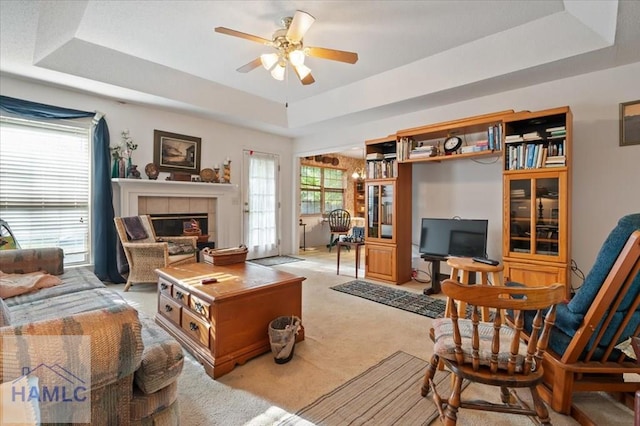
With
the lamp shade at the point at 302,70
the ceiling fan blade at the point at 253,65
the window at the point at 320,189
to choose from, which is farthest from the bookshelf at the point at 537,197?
the window at the point at 320,189

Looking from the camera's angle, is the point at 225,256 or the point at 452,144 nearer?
the point at 225,256

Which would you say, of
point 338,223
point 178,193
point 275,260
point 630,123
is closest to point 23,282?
point 178,193

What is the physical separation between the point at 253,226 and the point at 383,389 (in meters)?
4.44

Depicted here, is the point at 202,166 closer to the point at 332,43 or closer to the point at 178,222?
the point at 178,222

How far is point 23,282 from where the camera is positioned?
7.03 feet

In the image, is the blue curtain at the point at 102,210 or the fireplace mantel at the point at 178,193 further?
the fireplace mantel at the point at 178,193

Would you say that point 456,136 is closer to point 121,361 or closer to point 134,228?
point 121,361

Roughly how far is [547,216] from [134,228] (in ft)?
15.5

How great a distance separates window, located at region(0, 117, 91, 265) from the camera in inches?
136

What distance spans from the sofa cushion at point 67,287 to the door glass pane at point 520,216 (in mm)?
3900

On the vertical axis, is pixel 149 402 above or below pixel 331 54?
below

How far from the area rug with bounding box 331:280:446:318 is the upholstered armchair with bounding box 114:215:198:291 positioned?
2.06 m

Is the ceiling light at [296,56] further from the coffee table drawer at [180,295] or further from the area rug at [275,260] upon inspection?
the area rug at [275,260]

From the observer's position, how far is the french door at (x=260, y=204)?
571 cm
